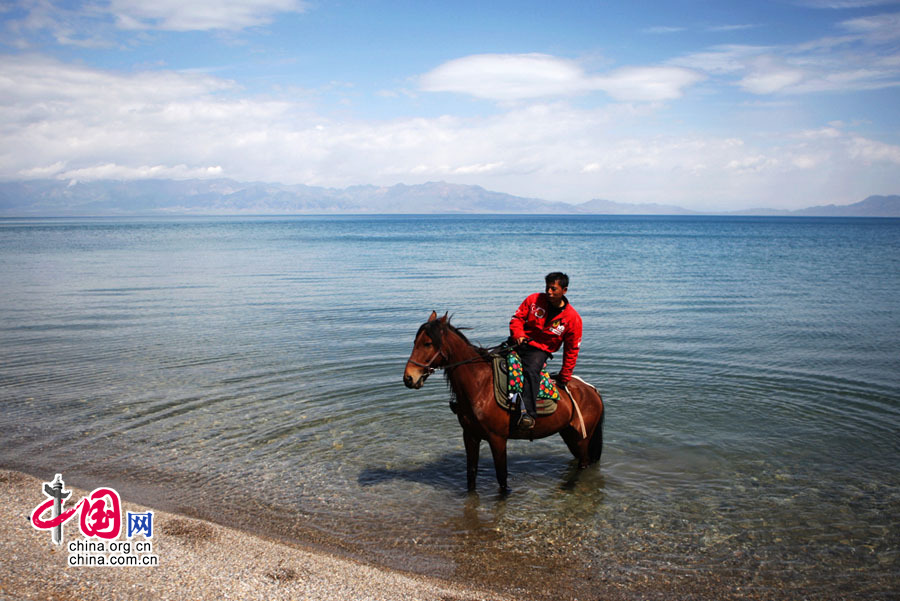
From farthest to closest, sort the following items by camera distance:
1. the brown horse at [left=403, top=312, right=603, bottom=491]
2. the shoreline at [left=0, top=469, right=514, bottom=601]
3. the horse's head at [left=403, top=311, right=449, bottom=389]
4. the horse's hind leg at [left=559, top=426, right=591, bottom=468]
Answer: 1. the horse's hind leg at [left=559, top=426, right=591, bottom=468]
2. the brown horse at [left=403, top=312, right=603, bottom=491]
3. the horse's head at [left=403, top=311, right=449, bottom=389]
4. the shoreline at [left=0, top=469, right=514, bottom=601]

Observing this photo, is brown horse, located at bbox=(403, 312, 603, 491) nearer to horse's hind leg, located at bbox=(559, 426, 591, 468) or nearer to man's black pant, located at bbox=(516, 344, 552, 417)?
horse's hind leg, located at bbox=(559, 426, 591, 468)

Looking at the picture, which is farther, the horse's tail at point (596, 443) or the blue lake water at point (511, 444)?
the horse's tail at point (596, 443)

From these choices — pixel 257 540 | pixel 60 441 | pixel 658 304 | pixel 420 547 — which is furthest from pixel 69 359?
pixel 658 304

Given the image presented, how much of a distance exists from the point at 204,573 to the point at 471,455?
421 cm

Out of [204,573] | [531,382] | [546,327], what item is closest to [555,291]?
[546,327]

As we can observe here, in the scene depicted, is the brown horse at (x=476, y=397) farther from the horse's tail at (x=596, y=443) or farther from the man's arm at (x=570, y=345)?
the man's arm at (x=570, y=345)

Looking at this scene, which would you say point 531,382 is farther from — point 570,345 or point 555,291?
point 555,291

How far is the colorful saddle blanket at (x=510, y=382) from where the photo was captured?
344 inches

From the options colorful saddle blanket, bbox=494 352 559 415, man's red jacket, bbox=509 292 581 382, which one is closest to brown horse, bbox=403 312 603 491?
colorful saddle blanket, bbox=494 352 559 415

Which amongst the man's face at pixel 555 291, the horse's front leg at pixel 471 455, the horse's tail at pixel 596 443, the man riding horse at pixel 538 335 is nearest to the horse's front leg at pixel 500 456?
the horse's front leg at pixel 471 455

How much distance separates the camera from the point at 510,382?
28.7 ft

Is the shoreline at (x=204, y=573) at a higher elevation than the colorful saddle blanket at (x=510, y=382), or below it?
below

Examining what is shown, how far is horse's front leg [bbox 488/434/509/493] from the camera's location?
8.95 metres

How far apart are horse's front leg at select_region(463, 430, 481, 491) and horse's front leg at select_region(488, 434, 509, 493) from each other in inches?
10.0
